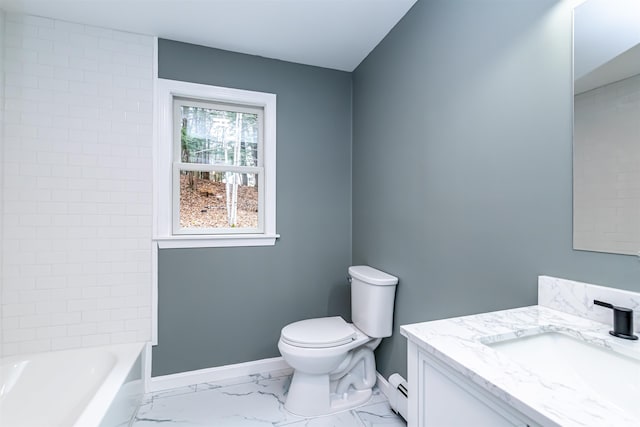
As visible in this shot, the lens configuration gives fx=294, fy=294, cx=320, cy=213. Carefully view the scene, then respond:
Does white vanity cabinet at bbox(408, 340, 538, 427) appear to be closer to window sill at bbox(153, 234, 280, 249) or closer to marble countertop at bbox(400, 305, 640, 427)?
marble countertop at bbox(400, 305, 640, 427)

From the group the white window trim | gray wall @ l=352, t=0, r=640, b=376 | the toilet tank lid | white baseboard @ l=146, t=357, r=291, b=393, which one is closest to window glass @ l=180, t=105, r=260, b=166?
the white window trim

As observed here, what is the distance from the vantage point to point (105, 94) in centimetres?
197

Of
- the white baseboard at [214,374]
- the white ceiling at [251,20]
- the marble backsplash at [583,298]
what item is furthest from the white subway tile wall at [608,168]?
the white baseboard at [214,374]

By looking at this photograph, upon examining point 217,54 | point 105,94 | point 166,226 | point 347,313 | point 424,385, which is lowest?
point 347,313

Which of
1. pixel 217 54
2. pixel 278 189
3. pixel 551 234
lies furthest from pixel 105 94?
pixel 551 234

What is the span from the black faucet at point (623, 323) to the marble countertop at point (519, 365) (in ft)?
0.06

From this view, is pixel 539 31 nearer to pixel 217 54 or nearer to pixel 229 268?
pixel 217 54

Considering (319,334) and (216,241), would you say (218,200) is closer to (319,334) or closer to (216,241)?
(216,241)

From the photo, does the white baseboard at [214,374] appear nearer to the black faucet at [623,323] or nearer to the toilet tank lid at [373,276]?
the toilet tank lid at [373,276]

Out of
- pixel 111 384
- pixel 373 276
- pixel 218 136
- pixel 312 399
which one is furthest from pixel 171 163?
pixel 312 399

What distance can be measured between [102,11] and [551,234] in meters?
2.62

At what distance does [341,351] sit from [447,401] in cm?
110

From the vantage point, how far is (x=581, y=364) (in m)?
0.79

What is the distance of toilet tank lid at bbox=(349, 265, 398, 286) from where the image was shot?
1.84 meters
